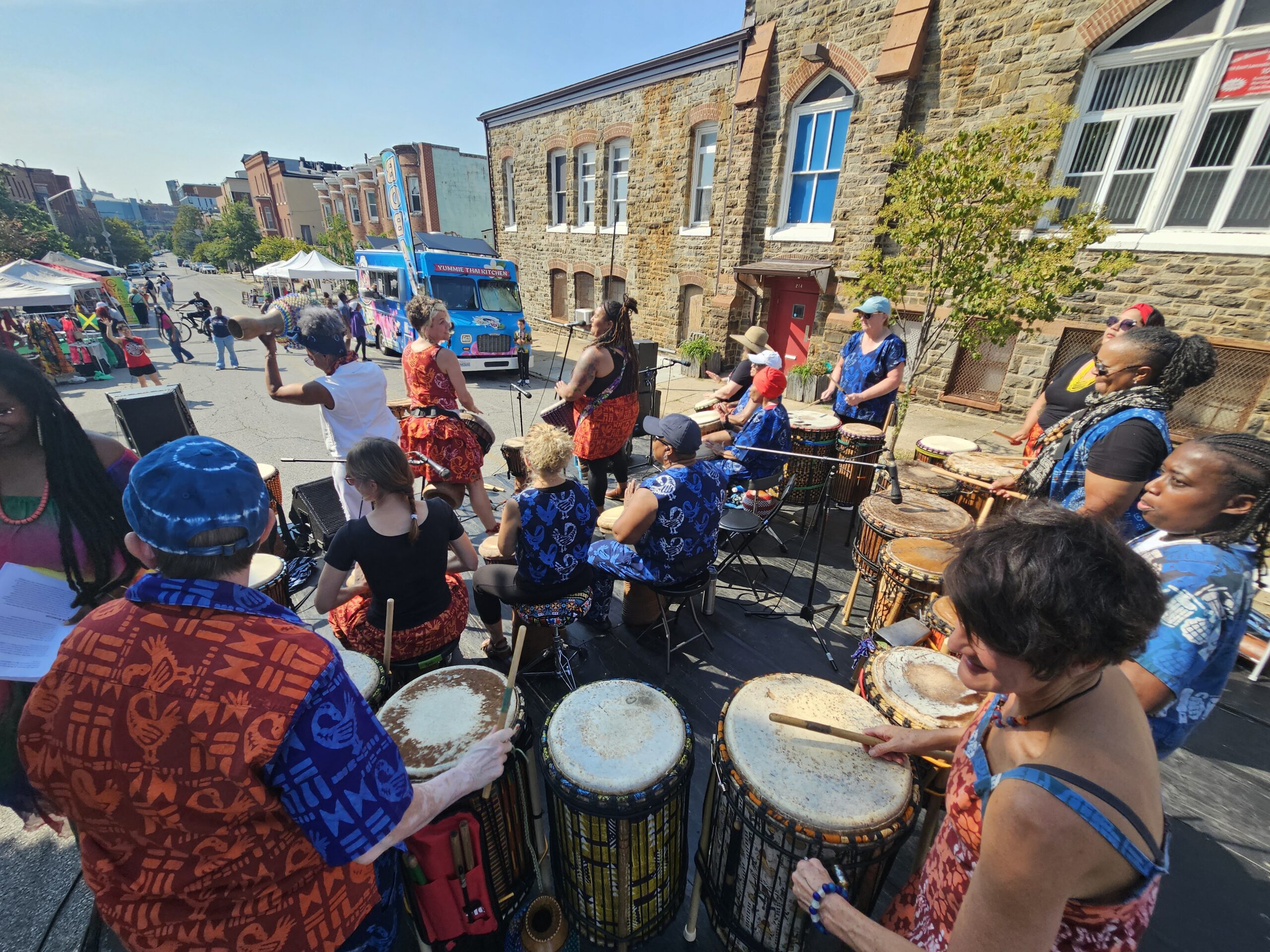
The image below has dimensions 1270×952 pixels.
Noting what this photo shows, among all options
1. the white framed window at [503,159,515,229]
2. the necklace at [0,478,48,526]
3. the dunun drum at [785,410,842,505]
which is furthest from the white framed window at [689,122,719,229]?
the necklace at [0,478,48,526]

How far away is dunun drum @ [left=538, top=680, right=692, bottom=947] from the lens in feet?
5.64

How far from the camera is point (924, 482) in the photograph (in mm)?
3986

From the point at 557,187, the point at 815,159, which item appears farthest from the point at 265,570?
the point at 557,187

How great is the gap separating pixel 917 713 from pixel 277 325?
4069mm

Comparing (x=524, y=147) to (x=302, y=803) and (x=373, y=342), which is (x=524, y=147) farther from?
(x=302, y=803)

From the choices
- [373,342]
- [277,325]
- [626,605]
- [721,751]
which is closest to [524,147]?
[373,342]

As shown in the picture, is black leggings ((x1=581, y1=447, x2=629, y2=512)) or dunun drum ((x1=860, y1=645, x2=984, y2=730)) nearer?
dunun drum ((x1=860, y1=645, x2=984, y2=730))

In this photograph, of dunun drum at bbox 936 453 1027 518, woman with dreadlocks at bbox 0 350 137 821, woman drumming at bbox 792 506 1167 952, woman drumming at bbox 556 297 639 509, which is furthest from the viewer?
woman drumming at bbox 556 297 639 509

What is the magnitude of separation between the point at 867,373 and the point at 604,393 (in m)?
2.72

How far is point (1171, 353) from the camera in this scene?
248cm

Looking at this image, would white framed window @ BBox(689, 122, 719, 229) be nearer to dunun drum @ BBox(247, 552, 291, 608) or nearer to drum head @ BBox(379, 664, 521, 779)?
dunun drum @ BBox(247, 552, 291, 608)

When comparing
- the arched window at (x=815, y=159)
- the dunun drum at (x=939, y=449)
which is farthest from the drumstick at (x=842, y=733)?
the arched window at (x=815, y=159)

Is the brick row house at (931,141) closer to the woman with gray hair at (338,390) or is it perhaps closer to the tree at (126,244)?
the woman with gray hair at (338,390)

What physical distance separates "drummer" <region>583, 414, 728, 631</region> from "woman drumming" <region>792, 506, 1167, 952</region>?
183cm
